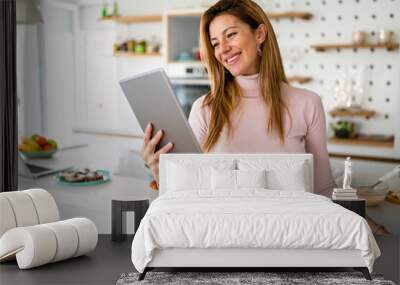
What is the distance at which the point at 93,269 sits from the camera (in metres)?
3.41

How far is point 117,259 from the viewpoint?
361 centimetres

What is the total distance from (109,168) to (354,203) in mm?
3053

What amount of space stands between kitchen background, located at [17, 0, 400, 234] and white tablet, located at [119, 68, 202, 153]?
2095 mm

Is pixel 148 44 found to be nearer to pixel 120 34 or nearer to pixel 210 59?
pixel 120 34

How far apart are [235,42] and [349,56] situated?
2.39 m

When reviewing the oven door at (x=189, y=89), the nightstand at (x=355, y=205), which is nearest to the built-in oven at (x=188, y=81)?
the oven door at (x=189, y=89)

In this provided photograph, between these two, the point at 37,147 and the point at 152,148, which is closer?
the point at 152,148

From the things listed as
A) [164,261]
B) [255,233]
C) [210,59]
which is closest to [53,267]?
[164,261]

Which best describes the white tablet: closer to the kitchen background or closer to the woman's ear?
the woman's ear

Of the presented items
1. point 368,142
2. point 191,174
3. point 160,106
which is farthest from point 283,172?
point 368,142

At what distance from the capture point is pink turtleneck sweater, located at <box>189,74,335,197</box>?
3680mm

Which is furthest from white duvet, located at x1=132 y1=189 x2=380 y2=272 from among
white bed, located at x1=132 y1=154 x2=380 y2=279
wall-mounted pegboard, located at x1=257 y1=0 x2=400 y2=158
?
wall-mounted pegboard, located at x1=257 y1=0 x2=400 y2=158

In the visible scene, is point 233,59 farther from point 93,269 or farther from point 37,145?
point 37,145

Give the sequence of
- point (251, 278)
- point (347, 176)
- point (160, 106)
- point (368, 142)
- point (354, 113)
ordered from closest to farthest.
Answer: point (251, 278)
point (160, 106)
point (347, 176)
point (368, 142)
point (354, 113)
